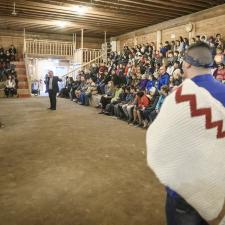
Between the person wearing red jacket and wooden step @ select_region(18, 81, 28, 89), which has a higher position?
the person wearing red jacket

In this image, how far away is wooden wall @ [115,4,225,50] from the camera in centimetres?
980

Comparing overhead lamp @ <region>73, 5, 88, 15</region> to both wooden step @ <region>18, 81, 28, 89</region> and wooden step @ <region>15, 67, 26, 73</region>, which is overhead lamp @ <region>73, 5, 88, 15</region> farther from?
wooden step @ <region>15, 67, 26, 73</region>

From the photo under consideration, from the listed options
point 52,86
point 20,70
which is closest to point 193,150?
point 52,86

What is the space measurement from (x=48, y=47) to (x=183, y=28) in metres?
7.94

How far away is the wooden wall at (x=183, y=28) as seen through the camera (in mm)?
9797

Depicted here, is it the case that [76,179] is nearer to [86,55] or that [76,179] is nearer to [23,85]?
[23,85]

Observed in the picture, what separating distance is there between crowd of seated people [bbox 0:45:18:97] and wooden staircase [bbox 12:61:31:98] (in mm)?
282

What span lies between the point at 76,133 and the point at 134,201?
3623 mm

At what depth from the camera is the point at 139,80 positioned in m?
9.94

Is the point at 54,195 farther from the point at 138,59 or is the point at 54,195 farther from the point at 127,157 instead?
the point at 138,59

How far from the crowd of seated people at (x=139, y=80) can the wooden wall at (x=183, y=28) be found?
24.8 inches

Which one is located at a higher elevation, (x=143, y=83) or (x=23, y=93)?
(x=143, y=83)

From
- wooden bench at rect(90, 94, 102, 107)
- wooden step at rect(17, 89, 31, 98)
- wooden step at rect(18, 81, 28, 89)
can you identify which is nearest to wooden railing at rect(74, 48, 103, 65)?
wooden step at rect(18, 81, 28, 89)

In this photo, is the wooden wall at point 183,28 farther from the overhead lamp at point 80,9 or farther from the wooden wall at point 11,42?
the wooden wall at point 11,42
